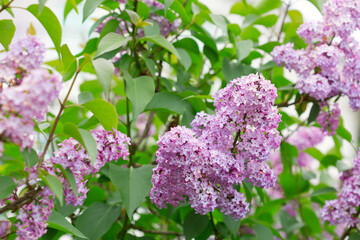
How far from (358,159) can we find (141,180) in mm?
467

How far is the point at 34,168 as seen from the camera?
2.21 feet

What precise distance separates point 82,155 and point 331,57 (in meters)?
0.56

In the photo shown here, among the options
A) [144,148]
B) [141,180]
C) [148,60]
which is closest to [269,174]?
[141,180]

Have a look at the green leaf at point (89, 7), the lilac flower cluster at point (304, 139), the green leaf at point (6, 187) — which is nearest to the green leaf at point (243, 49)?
the green leaf at point (89, 7)

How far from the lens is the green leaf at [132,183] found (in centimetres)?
74

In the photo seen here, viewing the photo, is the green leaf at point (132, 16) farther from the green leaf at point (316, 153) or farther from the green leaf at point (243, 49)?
the green leaf at point (316, 153)

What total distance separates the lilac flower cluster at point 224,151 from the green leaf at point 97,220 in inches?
7.6

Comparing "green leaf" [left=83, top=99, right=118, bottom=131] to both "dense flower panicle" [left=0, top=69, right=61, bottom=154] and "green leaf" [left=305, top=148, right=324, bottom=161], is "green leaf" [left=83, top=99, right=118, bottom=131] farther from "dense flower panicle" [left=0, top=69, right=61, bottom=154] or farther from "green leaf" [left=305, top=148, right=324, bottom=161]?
"green leaf" [left=305, top=148, right=324, bottom=161]

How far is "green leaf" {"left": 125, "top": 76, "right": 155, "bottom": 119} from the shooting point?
787 millimetres

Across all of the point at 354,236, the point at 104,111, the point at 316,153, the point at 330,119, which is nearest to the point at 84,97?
the point at 104,111

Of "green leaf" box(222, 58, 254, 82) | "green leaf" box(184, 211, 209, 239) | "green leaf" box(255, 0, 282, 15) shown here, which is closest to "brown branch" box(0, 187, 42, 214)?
"green leaf" box(184, 211, 209, 239)

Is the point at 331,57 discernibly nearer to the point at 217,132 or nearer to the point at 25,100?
the point at 217,132

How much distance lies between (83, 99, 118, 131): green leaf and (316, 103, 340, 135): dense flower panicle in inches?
22.8

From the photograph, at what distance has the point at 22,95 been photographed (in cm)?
51
